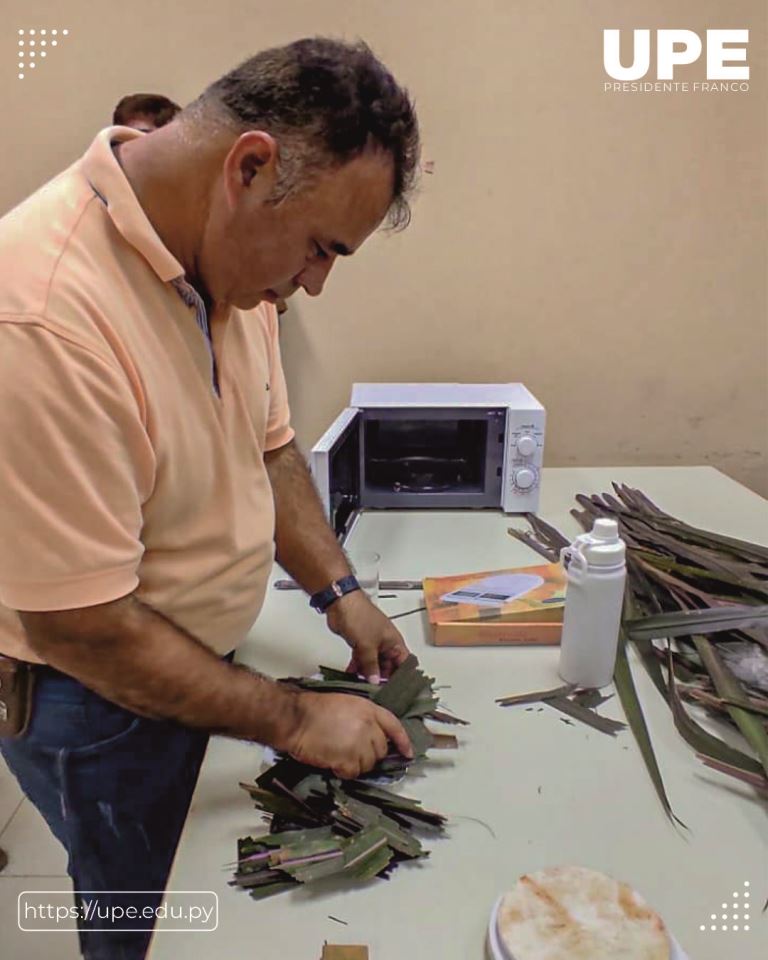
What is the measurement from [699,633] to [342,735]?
1.80 ft

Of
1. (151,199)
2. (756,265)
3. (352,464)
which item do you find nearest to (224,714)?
(151,199)

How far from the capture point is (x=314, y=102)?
0.70 m

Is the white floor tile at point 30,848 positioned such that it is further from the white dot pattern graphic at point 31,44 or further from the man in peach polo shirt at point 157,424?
the white dot pattern graphic at point 31,44

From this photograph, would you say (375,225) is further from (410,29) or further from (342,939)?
(410,29)

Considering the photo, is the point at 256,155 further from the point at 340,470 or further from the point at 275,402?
the point at 340,470

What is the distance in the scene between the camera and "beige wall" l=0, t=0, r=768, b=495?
5.63ft

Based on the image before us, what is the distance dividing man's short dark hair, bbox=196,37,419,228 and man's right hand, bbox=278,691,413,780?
1.85 ft

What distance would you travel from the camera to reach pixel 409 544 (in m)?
1.41

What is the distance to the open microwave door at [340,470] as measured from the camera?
1.23 m

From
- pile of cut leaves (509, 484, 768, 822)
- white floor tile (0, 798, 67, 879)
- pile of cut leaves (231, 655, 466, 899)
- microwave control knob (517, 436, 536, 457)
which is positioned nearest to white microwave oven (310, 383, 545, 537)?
microwave control knob (517, 436, 536, 457)

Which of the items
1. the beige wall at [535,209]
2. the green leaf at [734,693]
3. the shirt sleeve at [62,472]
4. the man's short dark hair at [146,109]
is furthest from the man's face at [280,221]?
the beige wall at [535,209]

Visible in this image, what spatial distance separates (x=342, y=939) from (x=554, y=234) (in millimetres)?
1678

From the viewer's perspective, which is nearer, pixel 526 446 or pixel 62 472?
pixel 62 472

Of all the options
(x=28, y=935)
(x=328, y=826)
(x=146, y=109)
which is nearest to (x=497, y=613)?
(x=328, y=826)
